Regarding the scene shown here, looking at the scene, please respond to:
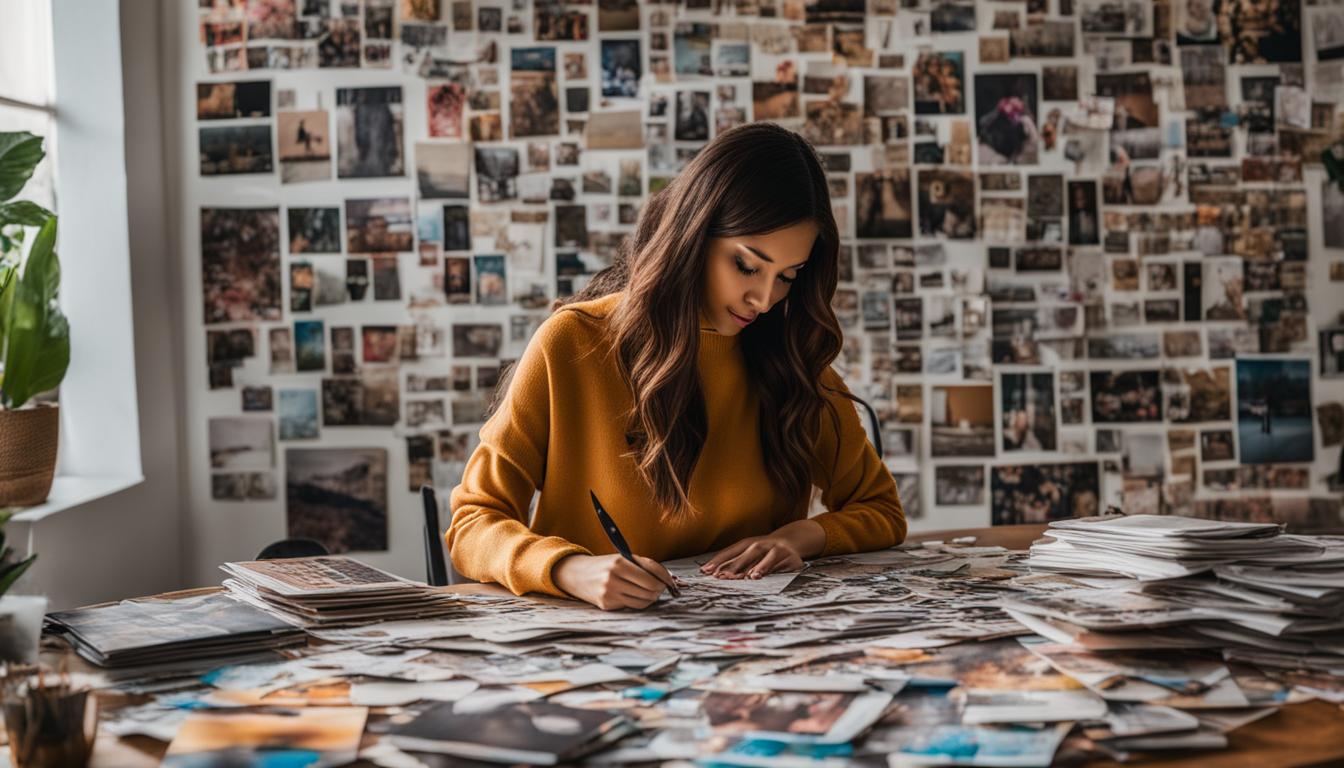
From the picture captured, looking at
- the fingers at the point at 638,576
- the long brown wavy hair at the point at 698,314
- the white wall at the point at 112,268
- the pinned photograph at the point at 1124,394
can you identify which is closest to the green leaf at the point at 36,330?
the white wall at the point at 112,268

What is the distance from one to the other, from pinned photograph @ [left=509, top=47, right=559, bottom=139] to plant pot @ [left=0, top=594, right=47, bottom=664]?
224 centimetres

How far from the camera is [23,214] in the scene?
2.21 metres

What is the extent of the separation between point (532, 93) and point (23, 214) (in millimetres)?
1410

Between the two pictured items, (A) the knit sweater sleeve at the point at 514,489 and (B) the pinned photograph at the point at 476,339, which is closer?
(A) the knit sweater sleeve at the point at 514,489

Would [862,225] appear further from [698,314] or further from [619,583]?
[619,583]

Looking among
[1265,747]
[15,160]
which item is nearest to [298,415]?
[15,160]

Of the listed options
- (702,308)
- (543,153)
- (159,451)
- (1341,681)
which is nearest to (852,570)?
(702,308)

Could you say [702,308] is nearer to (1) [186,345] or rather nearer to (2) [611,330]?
(2) [611,330]

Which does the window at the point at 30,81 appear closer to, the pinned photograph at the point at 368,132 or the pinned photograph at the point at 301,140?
the pinned photograph at the point at 301,140

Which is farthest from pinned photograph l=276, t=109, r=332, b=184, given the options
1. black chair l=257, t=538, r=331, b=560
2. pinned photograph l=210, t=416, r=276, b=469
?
black chair l=257, t=538, r=331, b=560

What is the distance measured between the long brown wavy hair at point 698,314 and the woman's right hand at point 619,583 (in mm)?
389

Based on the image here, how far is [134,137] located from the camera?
9.80ft

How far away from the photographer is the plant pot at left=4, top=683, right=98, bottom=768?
95 centimetres

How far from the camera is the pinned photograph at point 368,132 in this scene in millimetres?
3191
